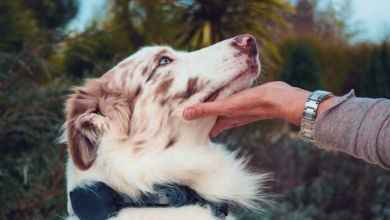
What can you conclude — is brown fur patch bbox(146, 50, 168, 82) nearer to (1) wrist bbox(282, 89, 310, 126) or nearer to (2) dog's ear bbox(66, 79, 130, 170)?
(2) dog's ear bbox(66, 79, 130, 170)

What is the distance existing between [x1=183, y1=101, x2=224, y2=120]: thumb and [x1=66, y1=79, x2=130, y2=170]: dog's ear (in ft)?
0.96

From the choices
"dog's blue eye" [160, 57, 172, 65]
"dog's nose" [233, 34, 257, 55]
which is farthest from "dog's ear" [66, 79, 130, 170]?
"dog's nose" [233, 34, 257, 55]

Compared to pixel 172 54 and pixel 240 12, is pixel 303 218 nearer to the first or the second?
pixel 172 54

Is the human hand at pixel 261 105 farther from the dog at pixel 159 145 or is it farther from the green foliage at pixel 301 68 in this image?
the green foliage at pixel 301 68

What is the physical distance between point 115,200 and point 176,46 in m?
Result: 5.45

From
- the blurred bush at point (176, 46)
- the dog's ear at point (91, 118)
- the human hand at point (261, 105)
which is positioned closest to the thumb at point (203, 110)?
the human hand at point (261, 105)

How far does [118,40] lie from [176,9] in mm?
2169

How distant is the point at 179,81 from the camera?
2941mm

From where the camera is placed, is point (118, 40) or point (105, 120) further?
point (118, 40)

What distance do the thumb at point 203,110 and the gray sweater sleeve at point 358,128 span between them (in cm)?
48

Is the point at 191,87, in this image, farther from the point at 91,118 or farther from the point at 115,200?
the point at 115,200

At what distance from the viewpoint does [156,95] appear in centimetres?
296

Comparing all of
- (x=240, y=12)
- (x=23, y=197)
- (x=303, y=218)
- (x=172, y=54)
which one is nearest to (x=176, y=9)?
(x=240, y=12)

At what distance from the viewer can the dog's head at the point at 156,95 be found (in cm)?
278
